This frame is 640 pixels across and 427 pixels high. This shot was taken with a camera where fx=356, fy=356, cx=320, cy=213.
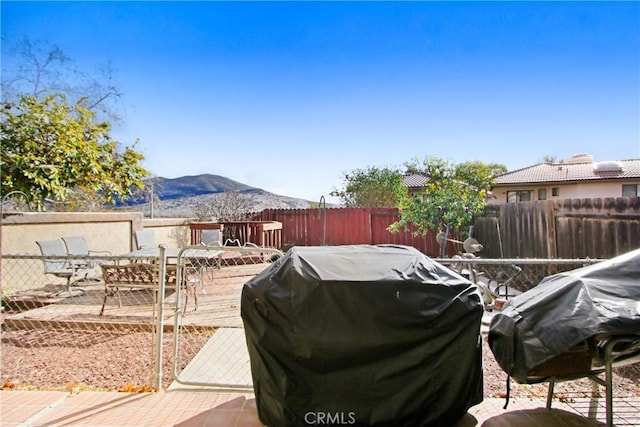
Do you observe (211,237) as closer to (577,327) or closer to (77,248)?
(77,248)

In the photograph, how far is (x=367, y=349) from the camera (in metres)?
2.11

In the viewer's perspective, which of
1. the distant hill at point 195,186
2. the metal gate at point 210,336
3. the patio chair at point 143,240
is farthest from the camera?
the distant hill at point 195,186

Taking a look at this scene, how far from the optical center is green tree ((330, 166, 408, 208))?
17.5 m

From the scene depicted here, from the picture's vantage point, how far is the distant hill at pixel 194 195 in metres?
16.2

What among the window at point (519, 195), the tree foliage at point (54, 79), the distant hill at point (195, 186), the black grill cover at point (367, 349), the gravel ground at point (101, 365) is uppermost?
the tree foliage at point (54, 79)

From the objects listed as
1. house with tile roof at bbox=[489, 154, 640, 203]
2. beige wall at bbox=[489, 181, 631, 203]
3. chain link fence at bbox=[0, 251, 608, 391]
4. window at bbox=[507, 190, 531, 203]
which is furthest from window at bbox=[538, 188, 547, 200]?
chain link fence at bbox=[0, 251, 608, 391]

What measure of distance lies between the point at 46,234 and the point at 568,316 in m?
8.20

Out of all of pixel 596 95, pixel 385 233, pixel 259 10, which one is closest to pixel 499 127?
pixel 596 95

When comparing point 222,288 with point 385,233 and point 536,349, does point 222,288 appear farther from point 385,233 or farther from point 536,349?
point 385,233

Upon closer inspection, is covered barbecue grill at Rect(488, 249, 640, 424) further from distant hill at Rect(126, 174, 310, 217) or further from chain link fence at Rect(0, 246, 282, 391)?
distant hill at Rect(126, 174, 310, 217)

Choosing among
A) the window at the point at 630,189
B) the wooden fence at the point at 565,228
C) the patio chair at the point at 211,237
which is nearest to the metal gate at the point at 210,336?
the patio chair at the point at 211,237

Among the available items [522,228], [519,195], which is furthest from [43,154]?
[519,195]

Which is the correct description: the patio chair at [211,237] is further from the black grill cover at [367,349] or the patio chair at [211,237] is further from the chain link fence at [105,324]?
the black grill cover at [367,349]

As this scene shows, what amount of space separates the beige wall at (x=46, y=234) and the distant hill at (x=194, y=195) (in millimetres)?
5802
